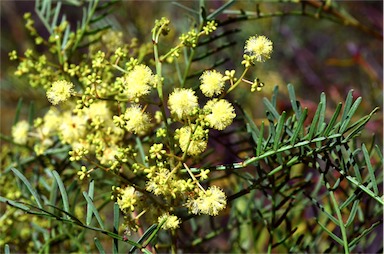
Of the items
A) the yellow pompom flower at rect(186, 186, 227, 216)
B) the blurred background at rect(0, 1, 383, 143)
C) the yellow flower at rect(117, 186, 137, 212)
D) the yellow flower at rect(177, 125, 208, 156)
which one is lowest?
the yellow pompom flower at rect(186, 186, 227, 216)

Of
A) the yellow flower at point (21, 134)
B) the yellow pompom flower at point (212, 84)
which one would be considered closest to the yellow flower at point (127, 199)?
the yellow pompom flower at point (212, 84)

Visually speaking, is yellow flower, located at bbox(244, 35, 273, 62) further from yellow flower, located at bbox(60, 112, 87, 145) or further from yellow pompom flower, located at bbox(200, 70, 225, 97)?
yellow flower, located at bbox(60, 112, 87, 145)

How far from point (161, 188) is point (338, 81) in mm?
1101

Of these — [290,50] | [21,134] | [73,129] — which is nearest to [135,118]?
[73,129]

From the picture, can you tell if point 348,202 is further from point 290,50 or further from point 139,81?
point 290,50

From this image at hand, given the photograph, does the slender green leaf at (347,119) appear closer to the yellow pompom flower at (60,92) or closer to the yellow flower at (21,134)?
the yellow pompom flower at (60,92)

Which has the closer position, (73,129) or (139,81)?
(139,81)

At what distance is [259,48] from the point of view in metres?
0.43

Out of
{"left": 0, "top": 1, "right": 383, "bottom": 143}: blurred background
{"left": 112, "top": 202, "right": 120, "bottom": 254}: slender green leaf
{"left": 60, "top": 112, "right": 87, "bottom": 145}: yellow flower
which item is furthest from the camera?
{"left": 0, "top": 1, "right": 383, "bottom": 143}: blurred background

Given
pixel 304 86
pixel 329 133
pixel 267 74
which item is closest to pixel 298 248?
pixel 329 133

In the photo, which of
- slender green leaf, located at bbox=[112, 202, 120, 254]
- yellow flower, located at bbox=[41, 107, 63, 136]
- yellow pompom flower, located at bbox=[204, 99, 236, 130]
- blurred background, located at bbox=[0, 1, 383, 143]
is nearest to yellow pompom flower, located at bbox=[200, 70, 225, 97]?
yellow pompom flower, located at bbox=[204, 99, 236, 130]

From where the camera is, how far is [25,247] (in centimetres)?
64

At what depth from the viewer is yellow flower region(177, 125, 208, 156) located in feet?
1.37

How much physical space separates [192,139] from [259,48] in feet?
0.30
